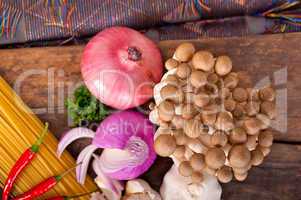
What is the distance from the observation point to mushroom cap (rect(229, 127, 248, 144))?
74 cm

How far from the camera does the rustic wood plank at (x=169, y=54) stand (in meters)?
0.99

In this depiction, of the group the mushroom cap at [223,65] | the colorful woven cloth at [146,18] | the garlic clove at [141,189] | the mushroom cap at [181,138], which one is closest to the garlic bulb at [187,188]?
the garlic clove at [141,189]

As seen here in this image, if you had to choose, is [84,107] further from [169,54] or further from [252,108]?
Result: [252,108]

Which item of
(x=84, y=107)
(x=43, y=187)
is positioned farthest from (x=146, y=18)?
(x=43, y=187)

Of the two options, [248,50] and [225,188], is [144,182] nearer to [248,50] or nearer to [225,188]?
[225,188]

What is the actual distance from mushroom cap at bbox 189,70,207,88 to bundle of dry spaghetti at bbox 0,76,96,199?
16.3 inches

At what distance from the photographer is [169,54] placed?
1009mm

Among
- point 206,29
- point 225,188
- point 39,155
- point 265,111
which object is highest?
point 206,29

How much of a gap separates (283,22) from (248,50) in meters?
0.25

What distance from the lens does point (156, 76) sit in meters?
0.96

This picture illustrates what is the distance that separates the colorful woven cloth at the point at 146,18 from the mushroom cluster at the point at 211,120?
342 mm

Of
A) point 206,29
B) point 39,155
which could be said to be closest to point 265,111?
point 206,29

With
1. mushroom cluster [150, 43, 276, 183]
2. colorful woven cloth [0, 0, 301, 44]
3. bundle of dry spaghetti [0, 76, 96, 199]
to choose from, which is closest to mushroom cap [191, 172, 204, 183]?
mushroom cluster [150, 43, 276, 183]

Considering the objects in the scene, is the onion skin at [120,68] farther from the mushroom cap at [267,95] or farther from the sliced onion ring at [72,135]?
the mushroom cap at [267,95]
